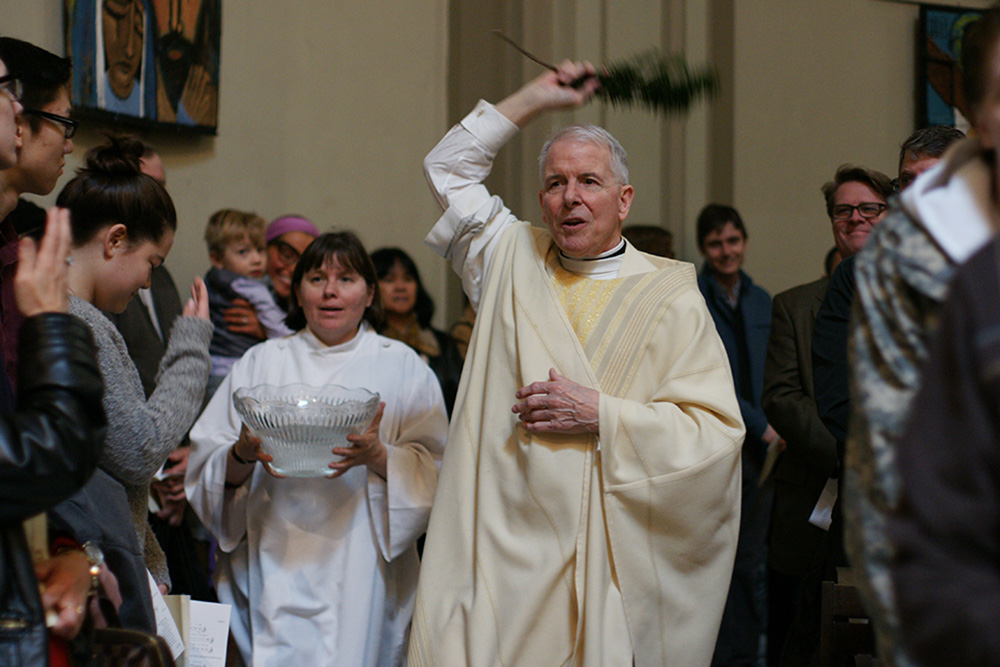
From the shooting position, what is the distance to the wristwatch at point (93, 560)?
6.63 ft

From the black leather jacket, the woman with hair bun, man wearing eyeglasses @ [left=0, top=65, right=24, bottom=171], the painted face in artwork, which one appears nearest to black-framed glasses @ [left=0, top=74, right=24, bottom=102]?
man wearing eyeglasses @ [left=0, top=65, right=24, bottom=171]

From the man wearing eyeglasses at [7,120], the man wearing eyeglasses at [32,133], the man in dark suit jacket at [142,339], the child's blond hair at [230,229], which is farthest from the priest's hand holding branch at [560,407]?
the child's blond hair at [230,229]

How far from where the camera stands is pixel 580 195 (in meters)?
3.14

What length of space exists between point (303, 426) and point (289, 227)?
2.48m

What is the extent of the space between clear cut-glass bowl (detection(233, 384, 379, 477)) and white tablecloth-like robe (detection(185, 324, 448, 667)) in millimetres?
252

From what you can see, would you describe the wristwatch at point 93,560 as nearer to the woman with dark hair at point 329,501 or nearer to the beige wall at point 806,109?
the woman with dark hair at point 329,501

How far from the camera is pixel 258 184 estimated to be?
244 inches

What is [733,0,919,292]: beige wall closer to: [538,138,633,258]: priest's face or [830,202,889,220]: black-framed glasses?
[830,202,889,220]: black-framed glasses

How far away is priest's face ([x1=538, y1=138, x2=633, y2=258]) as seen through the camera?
314cm

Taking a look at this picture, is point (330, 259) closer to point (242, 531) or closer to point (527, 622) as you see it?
point (242, 531)

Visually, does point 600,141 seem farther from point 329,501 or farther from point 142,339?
point 142,339

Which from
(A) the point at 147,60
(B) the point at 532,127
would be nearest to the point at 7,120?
(A) the point at 147,60

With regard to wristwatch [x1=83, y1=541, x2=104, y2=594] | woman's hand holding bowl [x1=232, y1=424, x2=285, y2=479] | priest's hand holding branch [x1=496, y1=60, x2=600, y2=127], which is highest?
priest's hand holding branch [x1=496, y1=60, x2=600, y2=127]

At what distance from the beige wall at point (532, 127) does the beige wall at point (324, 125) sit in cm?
1
